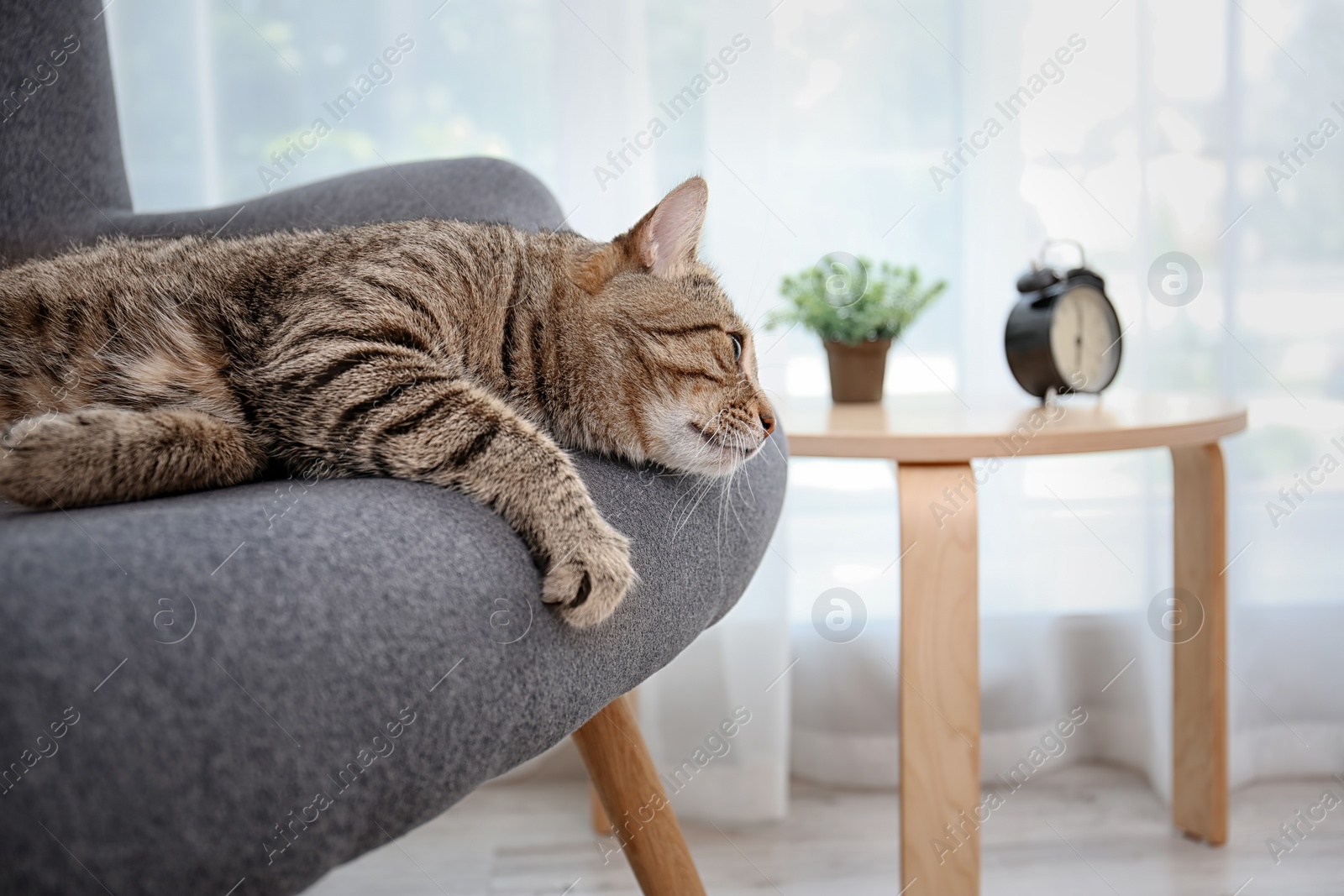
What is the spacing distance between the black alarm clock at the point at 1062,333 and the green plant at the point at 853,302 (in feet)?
0.43

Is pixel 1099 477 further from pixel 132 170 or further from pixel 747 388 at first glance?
pixel 132 170

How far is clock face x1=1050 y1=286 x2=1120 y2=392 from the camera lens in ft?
4.25

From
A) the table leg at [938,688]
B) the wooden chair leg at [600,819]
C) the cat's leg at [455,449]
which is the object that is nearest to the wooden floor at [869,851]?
the wooden chair leg at [600,819]

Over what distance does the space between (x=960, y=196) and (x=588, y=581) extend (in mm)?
1257

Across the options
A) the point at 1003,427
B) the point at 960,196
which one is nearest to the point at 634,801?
the point at 1003,427

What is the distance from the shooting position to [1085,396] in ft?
4.69

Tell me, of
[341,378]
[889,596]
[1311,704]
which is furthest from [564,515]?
[1311,704]

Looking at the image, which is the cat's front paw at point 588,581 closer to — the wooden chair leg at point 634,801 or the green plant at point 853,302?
the wooden chair leg at point 634,801

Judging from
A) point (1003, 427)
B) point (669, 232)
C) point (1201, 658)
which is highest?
point (669, 232)

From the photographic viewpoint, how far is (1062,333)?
130cm

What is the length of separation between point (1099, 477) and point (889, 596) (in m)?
0.42

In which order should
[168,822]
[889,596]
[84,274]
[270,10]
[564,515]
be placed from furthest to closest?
[889,596]
[270,10]
[84,274]
[564,515]
[168,822]

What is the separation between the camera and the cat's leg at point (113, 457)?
0.58m

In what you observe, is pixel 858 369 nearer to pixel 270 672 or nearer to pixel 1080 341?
pixel 1080 341
